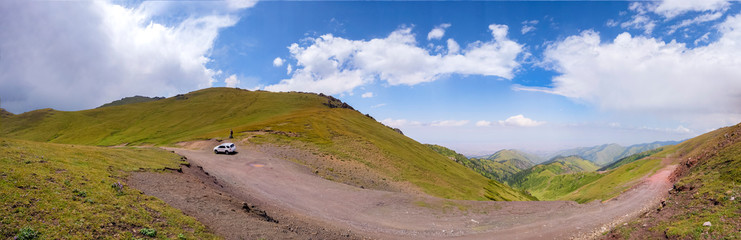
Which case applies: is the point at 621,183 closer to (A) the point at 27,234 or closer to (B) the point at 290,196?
(B) the point at 290,196

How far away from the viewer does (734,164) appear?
1174 inches

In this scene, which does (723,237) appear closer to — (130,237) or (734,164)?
(734,164)

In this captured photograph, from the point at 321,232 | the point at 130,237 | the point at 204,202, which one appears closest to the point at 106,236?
the point at 130,237

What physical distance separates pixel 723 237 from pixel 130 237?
32984 mm

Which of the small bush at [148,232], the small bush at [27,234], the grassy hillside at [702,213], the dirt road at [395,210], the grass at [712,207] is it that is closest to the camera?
the small bush at [27,234]

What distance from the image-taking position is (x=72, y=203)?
14.9 m

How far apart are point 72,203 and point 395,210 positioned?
2809 centimetres

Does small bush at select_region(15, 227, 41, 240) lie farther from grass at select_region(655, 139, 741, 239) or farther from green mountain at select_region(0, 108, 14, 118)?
green mountain at select_region(0, 108, 14, 118)

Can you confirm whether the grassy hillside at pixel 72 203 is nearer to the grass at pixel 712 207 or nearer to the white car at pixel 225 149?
the white car at pixel 225 149

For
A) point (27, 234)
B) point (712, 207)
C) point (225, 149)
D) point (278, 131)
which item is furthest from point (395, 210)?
point (278, 131)

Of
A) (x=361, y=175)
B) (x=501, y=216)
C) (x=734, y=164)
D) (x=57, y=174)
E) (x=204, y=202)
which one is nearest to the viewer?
(x=57, y=174)

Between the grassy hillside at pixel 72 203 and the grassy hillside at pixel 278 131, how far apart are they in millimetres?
31767

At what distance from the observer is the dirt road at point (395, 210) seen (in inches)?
1101

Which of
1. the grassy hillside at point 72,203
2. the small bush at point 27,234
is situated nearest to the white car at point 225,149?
the grassy hillside at point 72,203
